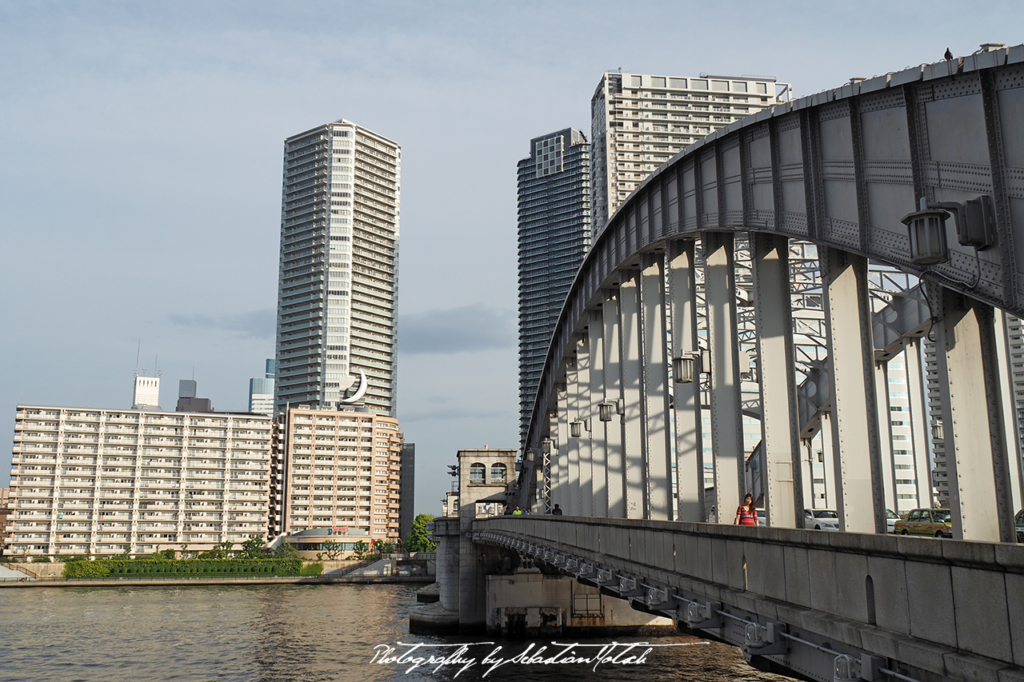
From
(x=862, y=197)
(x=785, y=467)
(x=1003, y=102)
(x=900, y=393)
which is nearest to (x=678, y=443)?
(x=785, y=467)

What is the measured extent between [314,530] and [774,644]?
15245 centimetres

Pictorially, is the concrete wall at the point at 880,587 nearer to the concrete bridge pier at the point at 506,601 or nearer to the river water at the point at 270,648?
the river water at the point at 270,648

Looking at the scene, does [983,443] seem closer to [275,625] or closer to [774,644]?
[774,644]

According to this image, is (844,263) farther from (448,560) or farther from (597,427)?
(448,560)

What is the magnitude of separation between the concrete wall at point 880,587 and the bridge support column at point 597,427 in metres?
19.4

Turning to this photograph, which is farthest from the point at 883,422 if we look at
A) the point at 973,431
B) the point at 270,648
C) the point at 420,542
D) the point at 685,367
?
the point at 420,542

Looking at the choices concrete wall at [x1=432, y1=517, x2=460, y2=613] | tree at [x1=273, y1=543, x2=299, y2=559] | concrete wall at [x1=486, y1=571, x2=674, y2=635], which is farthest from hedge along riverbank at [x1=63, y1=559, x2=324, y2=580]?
concrete wall at [x1=486, y1=571, x2=674, y2=635]

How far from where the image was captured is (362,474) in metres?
167

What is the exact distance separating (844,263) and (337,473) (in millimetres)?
153437

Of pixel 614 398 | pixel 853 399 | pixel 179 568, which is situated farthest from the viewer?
pixel 179 568

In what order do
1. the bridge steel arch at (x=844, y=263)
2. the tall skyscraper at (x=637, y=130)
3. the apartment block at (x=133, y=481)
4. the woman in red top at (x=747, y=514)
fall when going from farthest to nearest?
the tall skyscraper at (x=637, y=130) → the apartment block at (x=133, y=481) → the woman in red top at (x=747, y=514) → the bridge steel arch at (x=844, y=263)

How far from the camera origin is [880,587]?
432 inches

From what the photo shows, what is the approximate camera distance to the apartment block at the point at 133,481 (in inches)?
5556

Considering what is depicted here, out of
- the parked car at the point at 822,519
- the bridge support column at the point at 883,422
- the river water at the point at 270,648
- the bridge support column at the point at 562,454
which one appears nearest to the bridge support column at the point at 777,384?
the bridge support column at the point at 883,422
